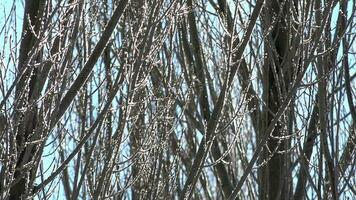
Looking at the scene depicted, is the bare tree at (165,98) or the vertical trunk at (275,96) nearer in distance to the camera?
the bare tree at (165,98)

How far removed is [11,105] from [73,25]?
477mm

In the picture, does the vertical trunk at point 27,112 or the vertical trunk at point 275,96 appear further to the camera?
the vertical trunk at point 275,96

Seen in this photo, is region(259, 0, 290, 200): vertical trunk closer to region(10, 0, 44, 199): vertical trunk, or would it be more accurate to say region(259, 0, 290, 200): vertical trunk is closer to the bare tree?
the bare tree

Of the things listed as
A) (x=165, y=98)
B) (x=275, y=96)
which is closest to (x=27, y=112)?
(x=165, y=98)

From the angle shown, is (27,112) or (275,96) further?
(275,96)

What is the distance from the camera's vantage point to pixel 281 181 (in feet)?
17.8

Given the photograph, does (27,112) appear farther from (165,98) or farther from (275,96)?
(275,96)

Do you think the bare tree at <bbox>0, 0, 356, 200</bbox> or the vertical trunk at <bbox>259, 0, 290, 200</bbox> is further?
the vertical trunk at <bbox>259, 0, 290, 200</bbox>

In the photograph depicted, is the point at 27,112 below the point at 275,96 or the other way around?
below

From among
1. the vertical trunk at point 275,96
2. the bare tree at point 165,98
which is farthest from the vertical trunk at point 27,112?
the vertical trunk at point 275,96

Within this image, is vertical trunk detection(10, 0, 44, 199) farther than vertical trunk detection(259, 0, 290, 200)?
No

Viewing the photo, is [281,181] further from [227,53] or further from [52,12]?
[52,12]

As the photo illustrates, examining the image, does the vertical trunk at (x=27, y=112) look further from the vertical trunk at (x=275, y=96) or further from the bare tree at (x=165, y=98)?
the vertical trunk at (x=275, y=96)

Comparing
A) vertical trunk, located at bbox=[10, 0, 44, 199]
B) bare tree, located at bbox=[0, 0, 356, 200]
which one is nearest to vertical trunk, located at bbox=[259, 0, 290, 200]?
bare tree, located at bbox=[0, 0, 356, 200]
